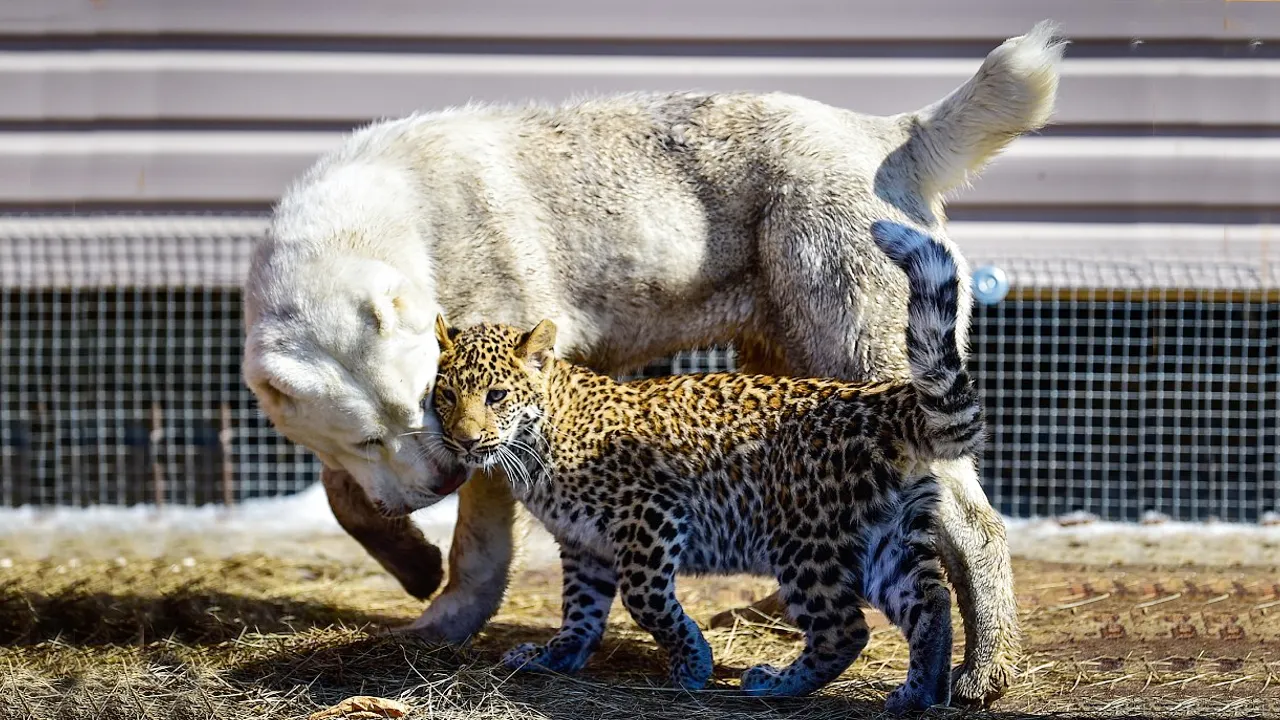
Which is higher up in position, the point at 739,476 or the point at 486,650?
the point at 739,476

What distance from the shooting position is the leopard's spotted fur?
4289mm

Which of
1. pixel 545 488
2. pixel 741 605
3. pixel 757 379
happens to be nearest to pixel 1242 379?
pixel 741 605

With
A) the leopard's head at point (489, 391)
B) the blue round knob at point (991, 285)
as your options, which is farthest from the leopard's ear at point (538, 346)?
the blue round knob at point (991, 285)

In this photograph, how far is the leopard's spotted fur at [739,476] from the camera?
4289mm

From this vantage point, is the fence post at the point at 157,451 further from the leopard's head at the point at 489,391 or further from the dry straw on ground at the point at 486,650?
the leopard's head at the point at 489,391

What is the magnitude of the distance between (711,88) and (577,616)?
3.72 meters

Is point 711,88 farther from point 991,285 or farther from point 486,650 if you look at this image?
point 486,650

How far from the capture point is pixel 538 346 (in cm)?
483

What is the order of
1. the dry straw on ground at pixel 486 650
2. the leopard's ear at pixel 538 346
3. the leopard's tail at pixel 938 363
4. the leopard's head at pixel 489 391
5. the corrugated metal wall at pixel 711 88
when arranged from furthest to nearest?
the corrugated metal wall at pixel 711 88 → the leopard's ear at pixel 538 346 → the leopard's head at pixel 489 391 → the dry straw on ground at pixel 486 650 → the leopard's tail at pixel 938 363

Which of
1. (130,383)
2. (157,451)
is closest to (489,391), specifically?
(157,451)

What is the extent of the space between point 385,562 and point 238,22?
356 centimetres

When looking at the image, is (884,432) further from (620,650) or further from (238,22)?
(238,22)

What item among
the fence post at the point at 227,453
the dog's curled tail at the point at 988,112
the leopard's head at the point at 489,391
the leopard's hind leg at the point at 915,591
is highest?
the dog's curled tail at the point at 988,112

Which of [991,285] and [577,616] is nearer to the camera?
[577,616]
